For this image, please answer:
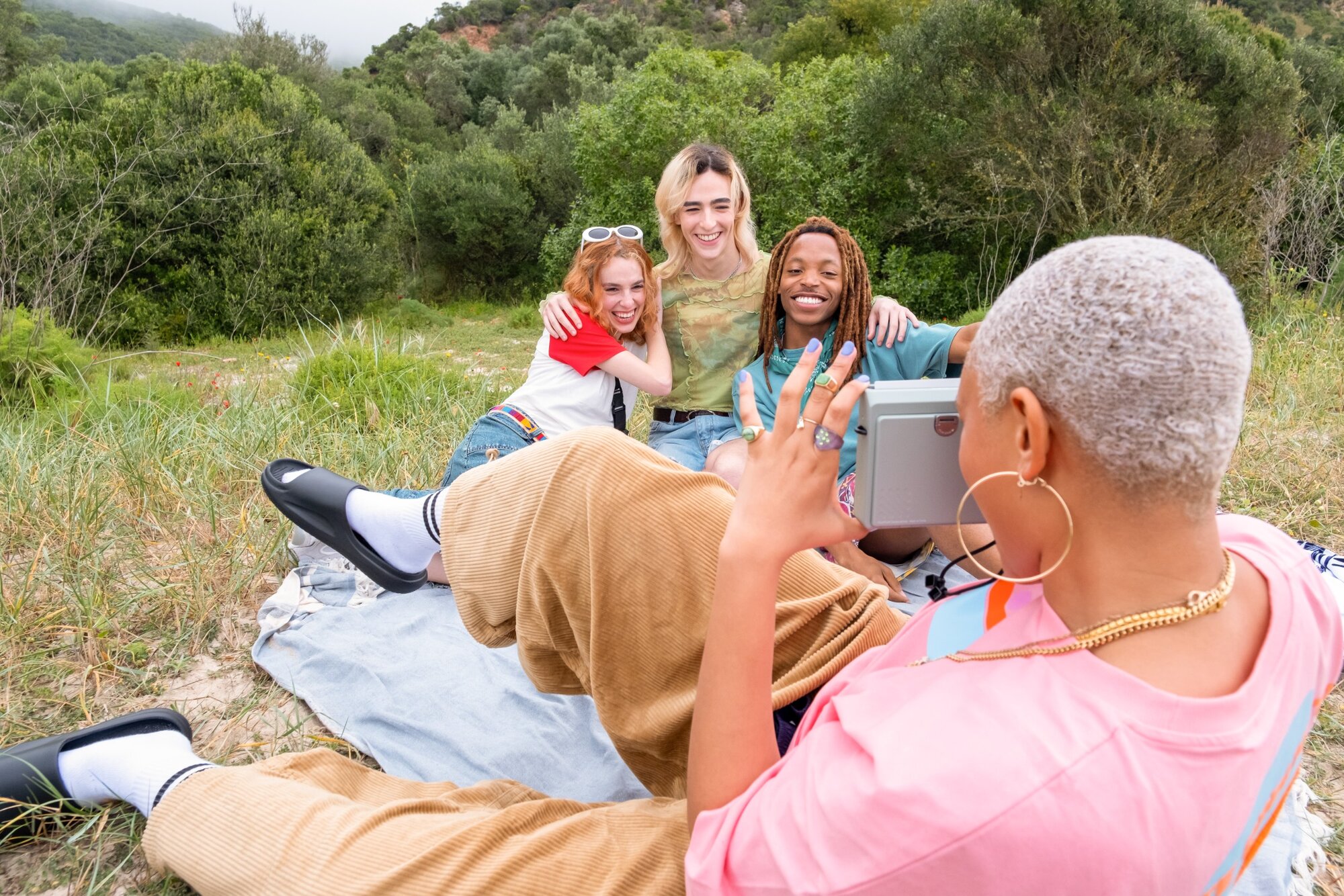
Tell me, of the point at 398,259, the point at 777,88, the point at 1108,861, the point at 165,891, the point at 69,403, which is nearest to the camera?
the point at 1108,861

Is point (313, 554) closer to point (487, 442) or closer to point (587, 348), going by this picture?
point (487, 442)

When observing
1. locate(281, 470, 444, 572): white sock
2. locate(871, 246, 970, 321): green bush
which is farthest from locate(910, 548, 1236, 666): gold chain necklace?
locate(871, 246, 970, 321): green bush

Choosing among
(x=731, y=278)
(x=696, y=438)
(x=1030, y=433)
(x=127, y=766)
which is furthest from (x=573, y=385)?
(x=1030, y=433)

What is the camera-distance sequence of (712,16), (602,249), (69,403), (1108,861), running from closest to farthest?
(1108,861), (602,249), (69,403), (712,16)

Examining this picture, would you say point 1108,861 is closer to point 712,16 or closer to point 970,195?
point 970,195

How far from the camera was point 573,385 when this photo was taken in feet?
10.6

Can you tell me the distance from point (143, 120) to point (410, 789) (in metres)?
14.6

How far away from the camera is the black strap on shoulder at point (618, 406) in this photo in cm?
329

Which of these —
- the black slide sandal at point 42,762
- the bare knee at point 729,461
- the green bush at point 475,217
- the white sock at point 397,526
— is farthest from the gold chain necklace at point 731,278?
the green bush at point 475,217

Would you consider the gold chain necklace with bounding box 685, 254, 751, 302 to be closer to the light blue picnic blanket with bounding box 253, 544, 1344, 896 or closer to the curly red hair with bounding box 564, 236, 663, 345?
the curly red hair with bounding box 564, 236, 663, 345

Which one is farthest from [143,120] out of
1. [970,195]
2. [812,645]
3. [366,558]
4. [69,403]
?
[812,645]

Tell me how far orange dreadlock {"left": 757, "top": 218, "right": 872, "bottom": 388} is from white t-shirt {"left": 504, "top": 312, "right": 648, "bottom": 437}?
0.54 m

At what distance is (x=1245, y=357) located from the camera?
0.75 metres

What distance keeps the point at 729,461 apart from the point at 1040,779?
2.27 metres
